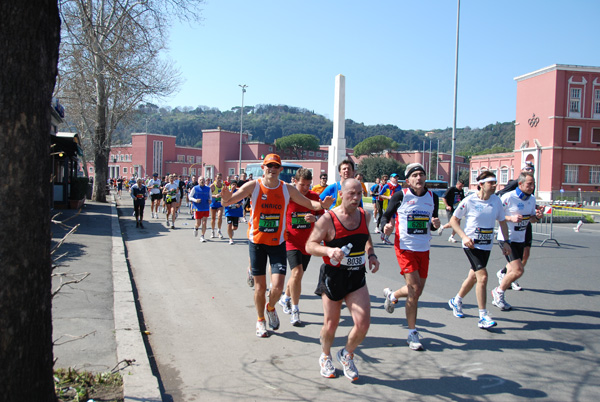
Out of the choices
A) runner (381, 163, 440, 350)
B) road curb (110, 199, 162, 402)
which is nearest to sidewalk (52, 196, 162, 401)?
road curb (110, 199, 162, 402)

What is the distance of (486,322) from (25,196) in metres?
5.07

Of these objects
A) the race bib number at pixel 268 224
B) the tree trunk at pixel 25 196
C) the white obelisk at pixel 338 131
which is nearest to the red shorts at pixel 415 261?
the race bib number at pixel 268 224

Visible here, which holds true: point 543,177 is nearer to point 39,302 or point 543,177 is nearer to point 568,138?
point 568,138

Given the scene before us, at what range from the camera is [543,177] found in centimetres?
5297

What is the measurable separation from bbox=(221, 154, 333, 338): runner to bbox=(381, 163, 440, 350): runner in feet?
4.06

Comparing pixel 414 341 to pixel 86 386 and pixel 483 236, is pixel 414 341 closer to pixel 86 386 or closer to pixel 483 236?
pixel 483 236

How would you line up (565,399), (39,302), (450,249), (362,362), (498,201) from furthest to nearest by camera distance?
(450,249) < (498,201) < (362,362) < (565,399) < (39,302)

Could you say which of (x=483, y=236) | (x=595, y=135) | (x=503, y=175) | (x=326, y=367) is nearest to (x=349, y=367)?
(x=326, y=367)

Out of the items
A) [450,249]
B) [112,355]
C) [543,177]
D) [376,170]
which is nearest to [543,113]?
[543,177]

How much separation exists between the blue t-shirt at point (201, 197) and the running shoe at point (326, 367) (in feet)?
33.8

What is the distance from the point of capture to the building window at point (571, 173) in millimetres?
52281

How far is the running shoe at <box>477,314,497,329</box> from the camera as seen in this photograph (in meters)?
5.79

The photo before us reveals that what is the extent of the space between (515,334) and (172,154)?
86340 mm

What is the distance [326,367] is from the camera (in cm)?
436
